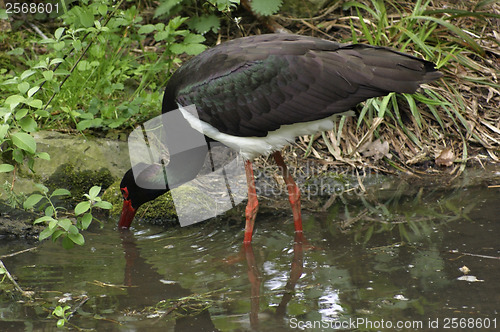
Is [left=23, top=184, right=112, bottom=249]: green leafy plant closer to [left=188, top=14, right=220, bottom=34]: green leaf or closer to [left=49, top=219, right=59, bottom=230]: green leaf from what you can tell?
[left=49, top=219, right=59, bottom=230]: green leaf

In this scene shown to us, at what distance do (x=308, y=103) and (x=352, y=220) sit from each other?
40.8 inches

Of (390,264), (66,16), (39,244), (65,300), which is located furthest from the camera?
(66,16)

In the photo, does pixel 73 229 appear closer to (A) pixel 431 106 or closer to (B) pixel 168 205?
(B) pixel 168 205

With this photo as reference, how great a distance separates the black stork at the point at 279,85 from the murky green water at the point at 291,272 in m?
0.42

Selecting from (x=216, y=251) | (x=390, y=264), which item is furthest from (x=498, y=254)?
(x=216, y=251)

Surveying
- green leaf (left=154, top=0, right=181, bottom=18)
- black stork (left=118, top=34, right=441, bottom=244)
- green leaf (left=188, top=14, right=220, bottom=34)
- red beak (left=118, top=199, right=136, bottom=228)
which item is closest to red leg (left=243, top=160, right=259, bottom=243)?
black stork (left=118, top=34, right=441, bottom=244)

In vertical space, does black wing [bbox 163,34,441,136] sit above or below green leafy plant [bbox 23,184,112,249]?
above

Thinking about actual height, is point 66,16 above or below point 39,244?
above

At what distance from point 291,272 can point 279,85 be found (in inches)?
49.3

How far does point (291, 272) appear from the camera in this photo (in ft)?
13.5

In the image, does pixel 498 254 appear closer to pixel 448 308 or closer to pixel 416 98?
pixel 448 308

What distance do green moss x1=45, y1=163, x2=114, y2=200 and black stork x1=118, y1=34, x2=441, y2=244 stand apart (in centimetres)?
111

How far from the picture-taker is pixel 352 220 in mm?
4957

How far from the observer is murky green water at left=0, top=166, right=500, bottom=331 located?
→ 3447 millimetres
